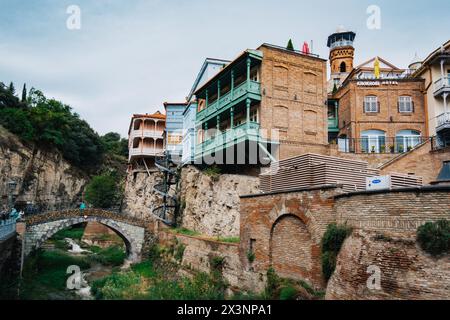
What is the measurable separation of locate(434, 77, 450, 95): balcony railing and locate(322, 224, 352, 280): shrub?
19431mm

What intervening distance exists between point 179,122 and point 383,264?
113ft

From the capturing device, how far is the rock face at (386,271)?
8.15 metres

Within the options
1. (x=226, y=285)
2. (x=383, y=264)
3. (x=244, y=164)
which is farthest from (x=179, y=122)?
(x=383, y=264)

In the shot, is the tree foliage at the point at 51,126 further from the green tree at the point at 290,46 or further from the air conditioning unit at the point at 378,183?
the air conditioning unit at the point at 378,183

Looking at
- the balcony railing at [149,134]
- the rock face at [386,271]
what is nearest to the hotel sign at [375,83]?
the rock face at [386,271]

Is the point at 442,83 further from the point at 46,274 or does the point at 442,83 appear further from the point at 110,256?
the point at 46,274

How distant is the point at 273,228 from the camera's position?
553 inches

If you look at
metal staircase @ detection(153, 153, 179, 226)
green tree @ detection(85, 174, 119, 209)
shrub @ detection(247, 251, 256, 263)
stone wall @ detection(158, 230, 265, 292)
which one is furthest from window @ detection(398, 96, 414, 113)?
green tree @ detection(85, 174, 119, 209)

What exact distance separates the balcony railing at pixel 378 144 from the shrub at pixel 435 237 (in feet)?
56.3

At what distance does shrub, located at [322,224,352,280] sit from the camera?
10.7 m

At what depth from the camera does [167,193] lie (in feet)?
113

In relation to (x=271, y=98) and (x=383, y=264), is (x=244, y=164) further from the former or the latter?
(x=383, y=264)

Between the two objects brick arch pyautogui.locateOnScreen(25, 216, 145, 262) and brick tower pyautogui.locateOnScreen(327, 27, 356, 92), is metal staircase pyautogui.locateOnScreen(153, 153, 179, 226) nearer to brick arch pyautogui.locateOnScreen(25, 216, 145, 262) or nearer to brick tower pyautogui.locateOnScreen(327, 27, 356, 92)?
brick arch pyautogui.locateOnScreen(25, 216, 145, 262)

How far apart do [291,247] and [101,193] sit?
124 feet
